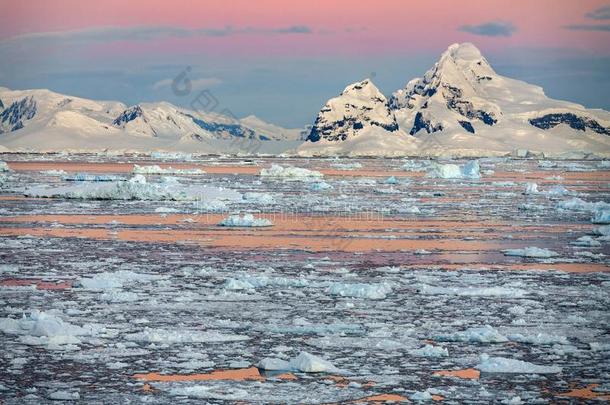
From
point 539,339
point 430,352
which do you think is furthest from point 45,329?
point 539,339

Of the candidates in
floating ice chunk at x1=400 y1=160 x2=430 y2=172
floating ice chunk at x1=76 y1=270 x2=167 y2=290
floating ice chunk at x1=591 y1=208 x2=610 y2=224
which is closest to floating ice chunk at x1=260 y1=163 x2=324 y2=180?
floating ice chunk at x1=400 y1=160 x2=430 y2=172

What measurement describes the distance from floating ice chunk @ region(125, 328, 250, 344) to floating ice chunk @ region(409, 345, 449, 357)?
8.88 feet

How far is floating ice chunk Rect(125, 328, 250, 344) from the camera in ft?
47.5

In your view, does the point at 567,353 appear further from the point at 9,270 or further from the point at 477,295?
the point at 9,270

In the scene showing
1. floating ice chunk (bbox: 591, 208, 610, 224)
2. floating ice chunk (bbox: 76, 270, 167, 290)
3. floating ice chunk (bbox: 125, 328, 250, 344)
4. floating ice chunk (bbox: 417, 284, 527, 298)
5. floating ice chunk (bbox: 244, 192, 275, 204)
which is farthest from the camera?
floating ice chunk (bbox: 244, 192, 275, 204)

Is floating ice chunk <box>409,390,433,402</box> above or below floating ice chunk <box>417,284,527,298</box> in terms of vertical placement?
below

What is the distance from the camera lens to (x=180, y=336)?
1466cm

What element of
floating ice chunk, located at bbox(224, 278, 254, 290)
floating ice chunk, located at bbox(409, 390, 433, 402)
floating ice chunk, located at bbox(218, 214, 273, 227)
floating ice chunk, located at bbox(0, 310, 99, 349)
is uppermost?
floating ice chunk, located at bbox(218, 214, 273, 227)

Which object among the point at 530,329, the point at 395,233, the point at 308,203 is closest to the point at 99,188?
the point at 308,203

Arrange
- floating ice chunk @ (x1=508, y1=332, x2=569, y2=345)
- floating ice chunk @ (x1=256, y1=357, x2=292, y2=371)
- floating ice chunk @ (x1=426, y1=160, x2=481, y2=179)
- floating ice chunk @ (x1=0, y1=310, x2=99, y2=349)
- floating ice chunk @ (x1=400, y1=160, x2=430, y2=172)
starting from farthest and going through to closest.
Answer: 1. floating ice chunk @ (x1=400, y1=160, x2=430, y2=172)
2. floating ice chunk @ (x1=426, y1=160, x2=481, y2=179)
3. floating ice chunk @ (x1=508, y1=332, x2=569, y2=345)
4. floating ice chunk @ (x1=0, y1=310, x2=99, y2=349)
5. floating ice chunk @ (x1=256, y1=357, x2=292, y2=371)

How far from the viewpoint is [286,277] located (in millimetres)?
20938

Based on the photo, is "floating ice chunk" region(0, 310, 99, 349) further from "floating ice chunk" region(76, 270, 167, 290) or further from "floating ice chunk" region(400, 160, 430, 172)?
"floating ice chunk" region(400, 160, 430, 172)

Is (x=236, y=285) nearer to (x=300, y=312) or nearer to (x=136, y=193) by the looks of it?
(x=300, y=312)

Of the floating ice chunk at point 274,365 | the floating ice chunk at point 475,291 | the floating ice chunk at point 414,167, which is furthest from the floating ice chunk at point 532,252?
the floating ice chunk at point 414,167
